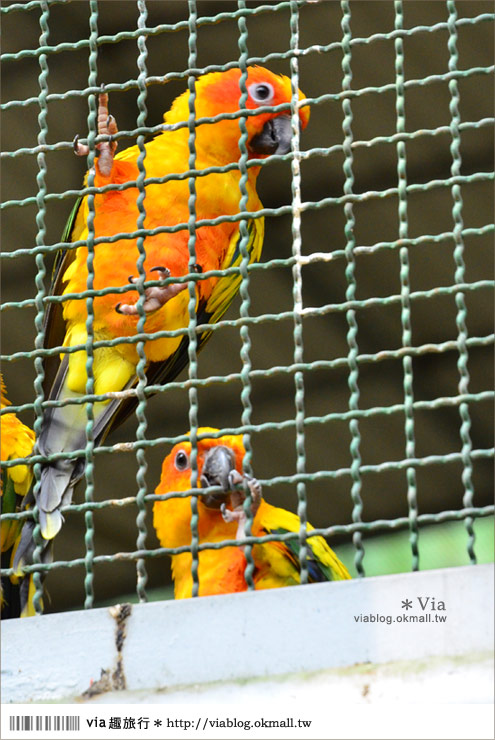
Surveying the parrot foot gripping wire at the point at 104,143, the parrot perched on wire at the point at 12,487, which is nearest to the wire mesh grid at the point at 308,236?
the parrot foot gripping wire at the point at 104,143

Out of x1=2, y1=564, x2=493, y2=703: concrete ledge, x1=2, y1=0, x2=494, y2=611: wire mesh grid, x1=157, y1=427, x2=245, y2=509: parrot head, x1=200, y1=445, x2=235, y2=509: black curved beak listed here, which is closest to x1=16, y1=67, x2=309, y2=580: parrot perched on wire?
x1=2, y1=0, x2=494, y2=611: wire mesh grid

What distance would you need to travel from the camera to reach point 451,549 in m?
6.20

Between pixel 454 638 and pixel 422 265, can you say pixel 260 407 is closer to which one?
pixel 422 265

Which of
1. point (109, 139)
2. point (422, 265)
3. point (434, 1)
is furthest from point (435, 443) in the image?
point (109, 139)

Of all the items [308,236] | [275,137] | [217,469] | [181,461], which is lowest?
[217,469]

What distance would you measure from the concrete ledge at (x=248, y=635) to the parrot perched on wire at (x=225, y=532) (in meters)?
0.87

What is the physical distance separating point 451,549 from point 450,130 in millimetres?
4456

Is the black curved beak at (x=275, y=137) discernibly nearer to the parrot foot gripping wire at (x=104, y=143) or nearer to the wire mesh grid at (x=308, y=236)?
the wire mesh grid at (x=308, y=236)

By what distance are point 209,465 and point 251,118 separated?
1.41 m

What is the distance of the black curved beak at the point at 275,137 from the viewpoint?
12.3 feet

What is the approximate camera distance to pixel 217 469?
3189 millimetres

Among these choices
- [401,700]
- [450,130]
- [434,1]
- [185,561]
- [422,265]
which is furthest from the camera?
[422,265]

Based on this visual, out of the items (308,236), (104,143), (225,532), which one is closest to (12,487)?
(225,532)

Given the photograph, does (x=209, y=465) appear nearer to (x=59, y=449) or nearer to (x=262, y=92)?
(x=59, y=449)
